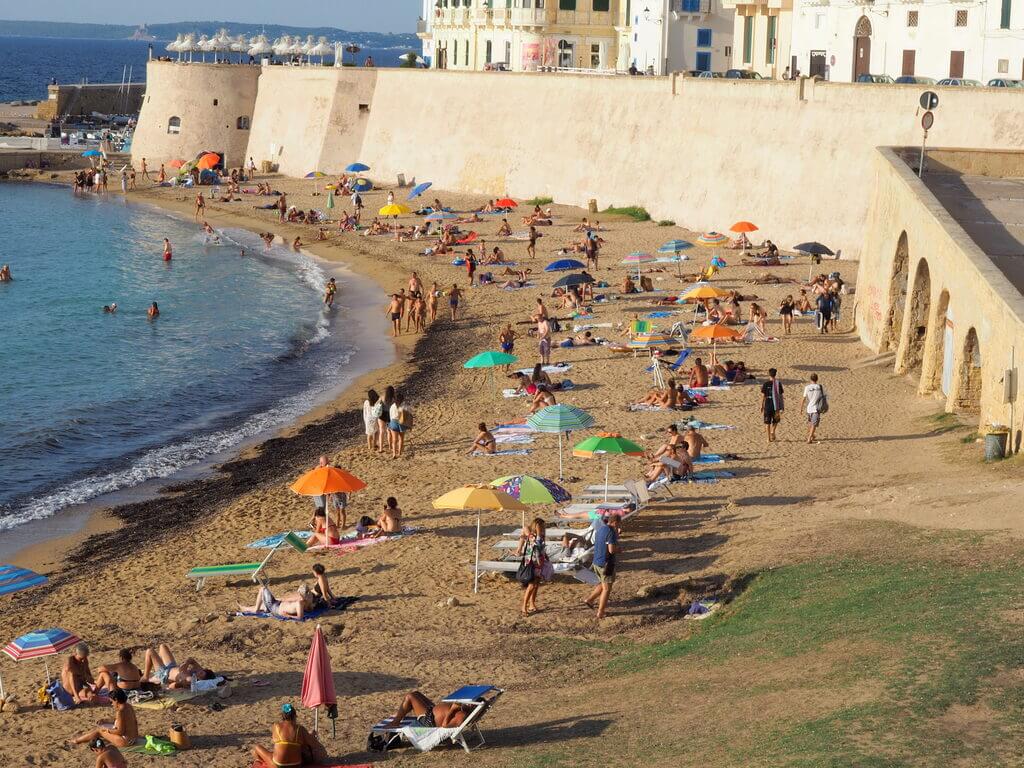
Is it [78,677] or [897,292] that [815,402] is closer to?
[897,292]

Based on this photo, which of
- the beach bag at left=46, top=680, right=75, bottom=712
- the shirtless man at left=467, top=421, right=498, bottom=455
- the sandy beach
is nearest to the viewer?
the sandy beach

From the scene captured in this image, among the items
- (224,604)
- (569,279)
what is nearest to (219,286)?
(569,279)

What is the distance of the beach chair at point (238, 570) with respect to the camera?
1684 cm

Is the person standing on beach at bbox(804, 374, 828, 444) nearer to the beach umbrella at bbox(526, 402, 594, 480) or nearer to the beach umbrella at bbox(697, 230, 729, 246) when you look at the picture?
the beach umbrella at bbox(526, 402, 594, 480)

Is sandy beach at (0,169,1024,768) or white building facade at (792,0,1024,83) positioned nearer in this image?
sandy beach at (0,169,1024,768)

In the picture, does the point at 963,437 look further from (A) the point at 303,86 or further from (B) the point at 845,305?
(A) the point at 303,86

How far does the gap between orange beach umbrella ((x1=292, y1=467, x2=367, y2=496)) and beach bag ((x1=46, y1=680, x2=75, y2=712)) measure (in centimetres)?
458

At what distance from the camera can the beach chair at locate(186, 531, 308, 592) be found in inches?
663

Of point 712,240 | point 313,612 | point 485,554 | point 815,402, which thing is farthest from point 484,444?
point 712,240

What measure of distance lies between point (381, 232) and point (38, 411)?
20.9 metres

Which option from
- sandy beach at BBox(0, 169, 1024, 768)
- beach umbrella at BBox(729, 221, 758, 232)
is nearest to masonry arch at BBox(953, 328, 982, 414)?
sandy beach at BBox(0, 169, 1024, 768)

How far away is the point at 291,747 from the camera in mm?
11133

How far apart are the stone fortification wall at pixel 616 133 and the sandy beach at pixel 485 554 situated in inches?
370

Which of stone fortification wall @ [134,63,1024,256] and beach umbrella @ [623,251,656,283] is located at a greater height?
stone fortification wall @ [134,63,1024,256]
